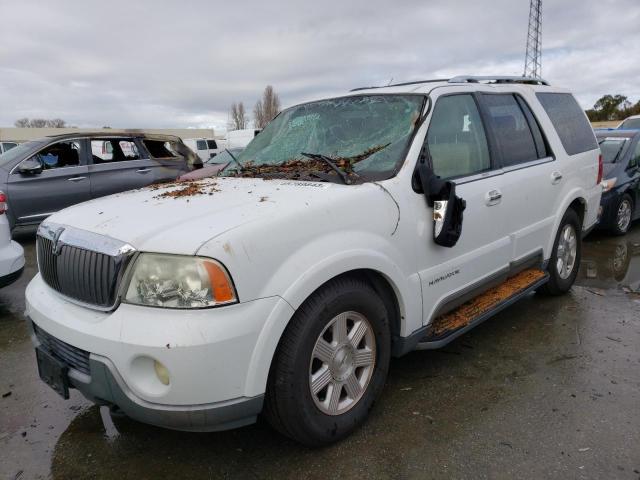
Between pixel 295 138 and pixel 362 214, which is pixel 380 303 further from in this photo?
pixel 295 138

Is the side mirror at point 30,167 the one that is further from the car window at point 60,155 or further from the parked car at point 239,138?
the parked car at point 239,138

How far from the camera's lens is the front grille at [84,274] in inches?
86.8

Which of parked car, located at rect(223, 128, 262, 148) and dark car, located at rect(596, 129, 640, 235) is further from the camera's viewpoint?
parked car, located at rect(223, 128, 262, 148)

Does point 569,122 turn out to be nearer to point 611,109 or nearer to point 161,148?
point 161,148

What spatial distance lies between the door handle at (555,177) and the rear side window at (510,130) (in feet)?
0.61

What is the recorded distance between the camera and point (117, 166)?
330 inches

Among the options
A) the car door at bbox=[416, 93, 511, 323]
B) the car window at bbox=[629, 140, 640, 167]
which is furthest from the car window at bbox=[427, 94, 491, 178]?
the car window at bbox=[629, 140, 640, 167]

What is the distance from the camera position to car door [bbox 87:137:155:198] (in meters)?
8.12

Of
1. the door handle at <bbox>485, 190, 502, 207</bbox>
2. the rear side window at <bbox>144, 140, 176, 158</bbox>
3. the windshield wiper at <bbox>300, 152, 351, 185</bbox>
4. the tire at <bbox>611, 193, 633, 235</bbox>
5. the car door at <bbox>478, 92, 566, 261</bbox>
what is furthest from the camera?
the rear side window at <bbox>144, 140, 176, 158</bbox>

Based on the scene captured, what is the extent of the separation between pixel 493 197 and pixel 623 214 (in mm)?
5210

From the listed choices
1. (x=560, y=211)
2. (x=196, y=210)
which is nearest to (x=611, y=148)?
(x=560, y=211)

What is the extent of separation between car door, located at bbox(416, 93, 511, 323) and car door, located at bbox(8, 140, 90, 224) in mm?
6452

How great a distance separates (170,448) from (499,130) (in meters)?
3.10

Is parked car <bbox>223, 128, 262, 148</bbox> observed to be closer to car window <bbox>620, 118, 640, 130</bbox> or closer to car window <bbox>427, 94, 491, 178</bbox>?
car window <bbox>620, 118, 640, 130</bbox>
